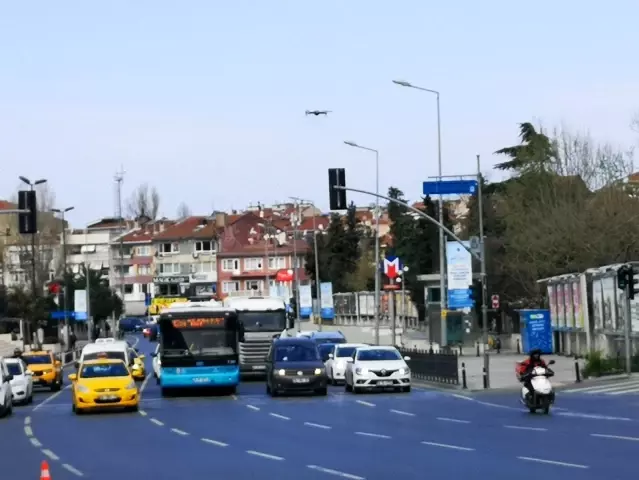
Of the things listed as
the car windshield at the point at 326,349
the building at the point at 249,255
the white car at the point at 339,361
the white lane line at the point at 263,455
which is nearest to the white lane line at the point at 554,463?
the white lane line at the point at 263,455

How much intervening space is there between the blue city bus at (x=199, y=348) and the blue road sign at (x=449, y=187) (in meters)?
8.84

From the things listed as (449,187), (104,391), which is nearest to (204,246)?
(449,187)

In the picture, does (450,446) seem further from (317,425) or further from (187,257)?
(187,257)

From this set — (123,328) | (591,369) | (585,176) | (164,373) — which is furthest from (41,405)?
(123,328)

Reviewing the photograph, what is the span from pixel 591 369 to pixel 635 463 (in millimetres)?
27226

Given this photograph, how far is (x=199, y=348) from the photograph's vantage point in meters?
45.6

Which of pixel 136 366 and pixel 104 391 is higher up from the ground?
pixel 104 391

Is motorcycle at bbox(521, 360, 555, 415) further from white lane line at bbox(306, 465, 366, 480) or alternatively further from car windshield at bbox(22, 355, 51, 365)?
car windshield at bbox(22, 355, 51, 365)

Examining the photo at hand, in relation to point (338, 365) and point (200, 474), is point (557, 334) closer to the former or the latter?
point (338, 365)

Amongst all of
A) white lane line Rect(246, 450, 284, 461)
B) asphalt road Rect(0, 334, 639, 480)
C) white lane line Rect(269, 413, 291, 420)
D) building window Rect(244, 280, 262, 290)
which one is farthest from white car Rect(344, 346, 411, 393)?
building window Rect(244, 280, 262, 290)

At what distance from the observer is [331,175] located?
41125 mm

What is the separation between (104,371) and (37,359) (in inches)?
836

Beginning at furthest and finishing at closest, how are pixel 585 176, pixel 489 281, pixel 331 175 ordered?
pixel 489 281, pixel 585 176, pixel 331 175

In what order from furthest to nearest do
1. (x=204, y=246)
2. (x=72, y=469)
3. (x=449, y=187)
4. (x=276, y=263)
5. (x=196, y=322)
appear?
(x=204, y=246) → (x=276, y=263) → (x=196, y=322) → (x=449, y=187) → (x=72, y=469)
